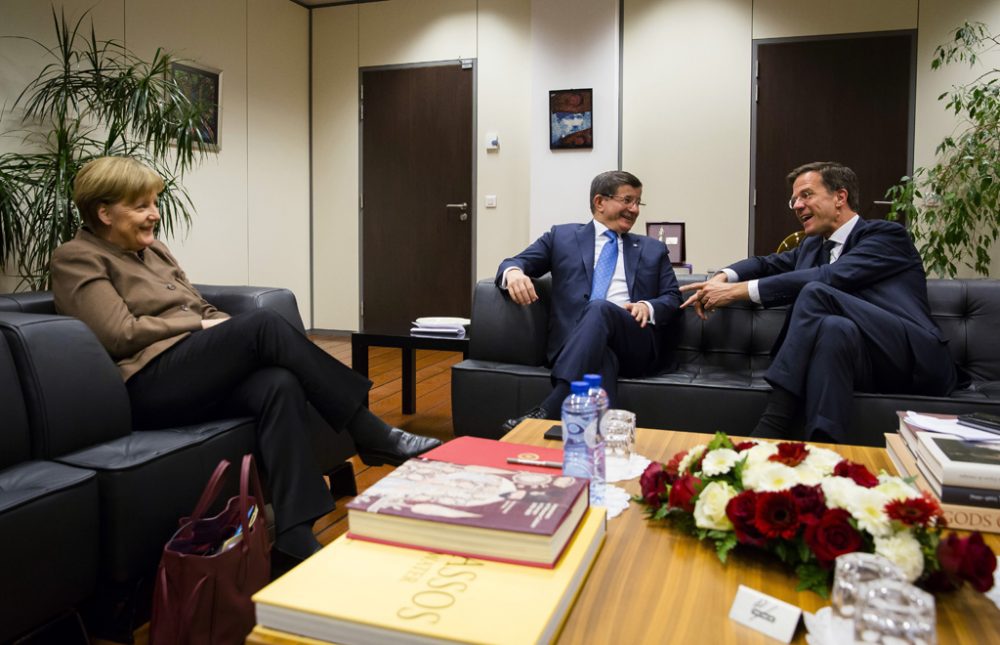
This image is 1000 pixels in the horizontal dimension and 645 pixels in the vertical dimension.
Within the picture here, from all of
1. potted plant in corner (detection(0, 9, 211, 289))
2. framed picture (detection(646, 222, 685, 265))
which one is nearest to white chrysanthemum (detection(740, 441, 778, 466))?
potted plant in corner (detection(0, 9, 211, 289))

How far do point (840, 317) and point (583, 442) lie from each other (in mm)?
1531

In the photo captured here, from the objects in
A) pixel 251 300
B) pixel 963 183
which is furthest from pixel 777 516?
pixel 963 183

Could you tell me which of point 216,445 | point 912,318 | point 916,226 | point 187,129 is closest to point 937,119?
point 916,226

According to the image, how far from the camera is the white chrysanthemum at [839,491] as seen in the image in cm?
97

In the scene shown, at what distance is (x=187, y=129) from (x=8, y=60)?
914mm

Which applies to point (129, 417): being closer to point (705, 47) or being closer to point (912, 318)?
point (912, 318)

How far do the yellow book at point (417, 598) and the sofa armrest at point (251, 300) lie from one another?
182cm

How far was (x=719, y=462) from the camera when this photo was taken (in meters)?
1.12

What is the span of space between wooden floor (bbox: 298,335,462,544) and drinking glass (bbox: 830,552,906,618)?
1599 millimetres

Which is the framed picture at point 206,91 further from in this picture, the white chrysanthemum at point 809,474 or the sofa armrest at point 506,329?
the white chrysanthemum at point 809,474

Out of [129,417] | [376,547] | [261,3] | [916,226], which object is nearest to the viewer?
[376,547]

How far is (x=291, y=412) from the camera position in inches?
78.6

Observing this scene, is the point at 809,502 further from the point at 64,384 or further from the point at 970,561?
the point at 64,384

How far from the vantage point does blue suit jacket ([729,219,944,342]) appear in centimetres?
260
